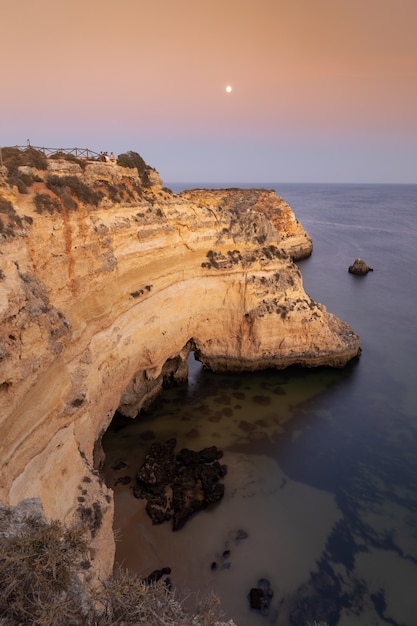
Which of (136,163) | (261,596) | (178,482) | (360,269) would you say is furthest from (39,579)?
(360,269)

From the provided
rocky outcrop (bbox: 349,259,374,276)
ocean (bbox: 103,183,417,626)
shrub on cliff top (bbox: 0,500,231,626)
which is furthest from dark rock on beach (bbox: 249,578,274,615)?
rocky outcrop (bbox: 349,259,374,276)

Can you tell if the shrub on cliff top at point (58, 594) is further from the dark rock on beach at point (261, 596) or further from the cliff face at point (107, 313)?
the dark rock on beach at point (261, 596)

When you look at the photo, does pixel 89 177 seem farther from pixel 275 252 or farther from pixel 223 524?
pixel 223 524

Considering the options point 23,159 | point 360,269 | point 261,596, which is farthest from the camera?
point 360,269

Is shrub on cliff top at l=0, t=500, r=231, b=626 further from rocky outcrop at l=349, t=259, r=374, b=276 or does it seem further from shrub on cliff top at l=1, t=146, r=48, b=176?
rocky outcrop at l=349, t=259, r=374, b=276

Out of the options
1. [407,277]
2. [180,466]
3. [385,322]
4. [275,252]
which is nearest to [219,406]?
[180,466]

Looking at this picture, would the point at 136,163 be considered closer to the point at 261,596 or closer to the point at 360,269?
the point at 261,596
